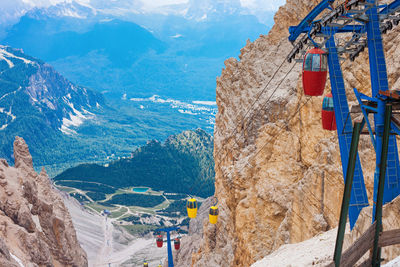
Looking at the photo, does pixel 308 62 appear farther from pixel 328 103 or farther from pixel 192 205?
pixel 192 205

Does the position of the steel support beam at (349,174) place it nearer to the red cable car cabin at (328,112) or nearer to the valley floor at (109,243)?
the red cable car cabin at (328,112)

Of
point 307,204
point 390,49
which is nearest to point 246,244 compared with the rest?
point 307,204

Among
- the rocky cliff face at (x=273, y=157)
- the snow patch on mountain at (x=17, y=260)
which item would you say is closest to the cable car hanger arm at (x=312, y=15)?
the rocky cliff face at (x=273, y=157)

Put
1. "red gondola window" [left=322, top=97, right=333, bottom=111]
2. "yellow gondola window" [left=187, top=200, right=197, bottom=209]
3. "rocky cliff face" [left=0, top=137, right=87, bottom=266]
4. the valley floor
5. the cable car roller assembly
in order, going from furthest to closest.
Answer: the valley floor → "rocky cliff face" [left=0, top=137, right=87, bottom=266] → "yellow gondola window" [left=187, top=200, right=197, bottom=209] → "red gondola window" [left=322, top=97, right=333, bottom=111] → the cable car roller assembly

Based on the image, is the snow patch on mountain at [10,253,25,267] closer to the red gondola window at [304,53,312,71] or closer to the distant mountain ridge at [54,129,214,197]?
the red gondola window at [304,53,312,71]

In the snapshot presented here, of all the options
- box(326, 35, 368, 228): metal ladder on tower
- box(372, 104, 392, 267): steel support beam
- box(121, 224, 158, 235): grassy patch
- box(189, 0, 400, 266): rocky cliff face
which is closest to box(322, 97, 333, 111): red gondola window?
box(326, 35, 368, 228): metal ladder on tower

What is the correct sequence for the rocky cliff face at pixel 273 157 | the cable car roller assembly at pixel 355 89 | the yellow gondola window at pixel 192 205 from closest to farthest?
the cable car roller assembly at pixel 355 89, the rocky cliff face at pixel 273 157, the yellow gondola window at pixel 192 205
